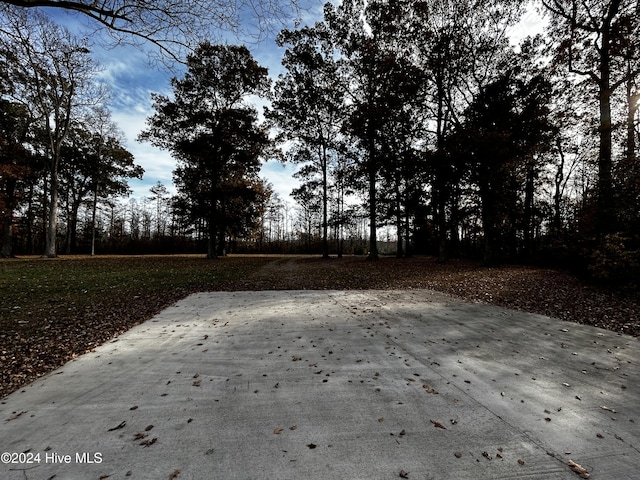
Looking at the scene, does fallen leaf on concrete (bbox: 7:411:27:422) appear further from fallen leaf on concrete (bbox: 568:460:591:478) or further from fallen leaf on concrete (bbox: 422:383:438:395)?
fallen leaf on concrete (bbox: 568:460:591:478)

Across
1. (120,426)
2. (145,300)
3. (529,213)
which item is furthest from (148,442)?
(529,213)

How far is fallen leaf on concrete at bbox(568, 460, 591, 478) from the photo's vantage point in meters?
1.74

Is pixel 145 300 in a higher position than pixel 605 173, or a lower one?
lower

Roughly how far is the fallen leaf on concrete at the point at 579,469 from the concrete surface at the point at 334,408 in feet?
0.14

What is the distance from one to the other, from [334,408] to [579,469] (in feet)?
5.41

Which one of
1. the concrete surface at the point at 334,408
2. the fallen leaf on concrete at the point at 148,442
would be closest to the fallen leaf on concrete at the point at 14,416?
the concrete surface at the point at 334,408

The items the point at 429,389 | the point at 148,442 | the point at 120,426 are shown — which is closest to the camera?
the point at 148,442

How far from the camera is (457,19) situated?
15195 millimetres

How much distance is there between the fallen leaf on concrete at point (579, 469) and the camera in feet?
5.71

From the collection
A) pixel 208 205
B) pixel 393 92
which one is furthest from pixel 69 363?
pixel 208 205

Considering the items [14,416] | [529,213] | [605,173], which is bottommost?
[14,416]

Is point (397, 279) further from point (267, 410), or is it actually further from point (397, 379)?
point (267, 410)

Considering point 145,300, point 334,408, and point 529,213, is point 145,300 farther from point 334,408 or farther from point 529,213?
point 529,213

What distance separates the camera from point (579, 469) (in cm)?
179
